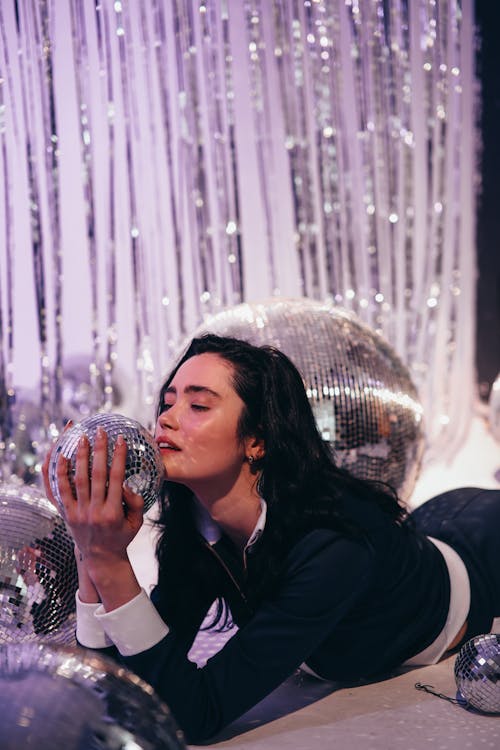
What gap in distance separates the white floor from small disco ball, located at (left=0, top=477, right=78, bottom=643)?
1.42 ft

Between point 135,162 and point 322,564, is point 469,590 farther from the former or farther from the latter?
point 135,162

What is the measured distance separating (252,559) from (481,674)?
0.51 metres

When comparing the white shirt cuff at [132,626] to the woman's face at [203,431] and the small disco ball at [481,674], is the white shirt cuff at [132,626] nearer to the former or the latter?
the woman's face at [203,431]

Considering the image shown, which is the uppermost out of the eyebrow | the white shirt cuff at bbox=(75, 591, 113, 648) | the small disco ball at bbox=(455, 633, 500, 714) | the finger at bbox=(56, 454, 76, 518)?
the eyebrow

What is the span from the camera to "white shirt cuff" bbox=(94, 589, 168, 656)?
1717 mm

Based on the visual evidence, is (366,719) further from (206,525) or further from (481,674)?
(206,525)

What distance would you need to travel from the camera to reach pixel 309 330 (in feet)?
9.55

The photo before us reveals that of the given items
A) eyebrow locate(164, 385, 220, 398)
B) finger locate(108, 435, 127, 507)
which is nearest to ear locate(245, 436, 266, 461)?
eyebrow locate(164, 385, 220, 398)

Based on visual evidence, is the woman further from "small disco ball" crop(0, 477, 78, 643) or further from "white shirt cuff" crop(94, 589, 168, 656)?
Answer: "small disco ball" crop(0, 477, 78, 643)

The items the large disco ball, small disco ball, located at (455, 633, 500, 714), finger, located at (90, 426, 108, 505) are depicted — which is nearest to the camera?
finger, located at (90, 426, 108, 505)

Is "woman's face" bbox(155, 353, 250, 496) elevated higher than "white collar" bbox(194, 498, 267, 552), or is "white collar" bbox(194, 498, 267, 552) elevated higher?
"woman's face" bbox(155, 353, 250, 496)

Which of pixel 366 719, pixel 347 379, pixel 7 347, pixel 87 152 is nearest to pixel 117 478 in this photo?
pixel 366 719

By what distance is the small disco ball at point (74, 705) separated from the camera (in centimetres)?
121

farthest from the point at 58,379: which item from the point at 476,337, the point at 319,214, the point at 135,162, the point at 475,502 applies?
the point at 476,337
